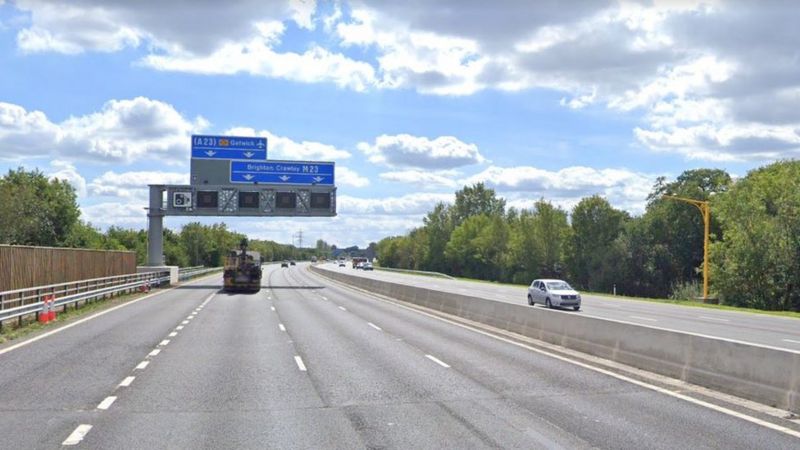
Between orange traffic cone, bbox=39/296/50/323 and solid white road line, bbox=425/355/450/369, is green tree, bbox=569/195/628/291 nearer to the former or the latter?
orange traffic cone, bbox=39/296/50/323

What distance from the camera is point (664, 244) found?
83.0 meters

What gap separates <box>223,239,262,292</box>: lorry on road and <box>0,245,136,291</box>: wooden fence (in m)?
8.27

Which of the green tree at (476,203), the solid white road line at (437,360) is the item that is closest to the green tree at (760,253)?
the solid white road line at (437,360)

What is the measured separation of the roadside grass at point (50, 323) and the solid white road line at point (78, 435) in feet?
35.2

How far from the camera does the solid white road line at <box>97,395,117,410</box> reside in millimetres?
9992

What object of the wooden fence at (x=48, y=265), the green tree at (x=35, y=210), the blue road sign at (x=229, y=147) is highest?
the blue road sign at (x=229, y=147)

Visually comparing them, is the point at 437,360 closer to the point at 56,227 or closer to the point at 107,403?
the point at 107,403

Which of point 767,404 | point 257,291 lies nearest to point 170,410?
point 767,404

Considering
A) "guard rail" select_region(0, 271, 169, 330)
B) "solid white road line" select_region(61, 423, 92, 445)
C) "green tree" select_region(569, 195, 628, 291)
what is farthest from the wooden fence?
"green tree" select_region(569, 195, 628, 291)

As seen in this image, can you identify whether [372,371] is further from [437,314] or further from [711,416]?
[437,314]

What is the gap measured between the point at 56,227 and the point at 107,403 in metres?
74.0

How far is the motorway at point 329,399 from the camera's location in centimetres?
827

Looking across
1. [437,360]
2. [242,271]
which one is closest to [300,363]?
[437,360]

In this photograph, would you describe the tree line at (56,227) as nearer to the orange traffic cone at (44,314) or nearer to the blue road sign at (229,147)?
the blue road sign at (229,147)
